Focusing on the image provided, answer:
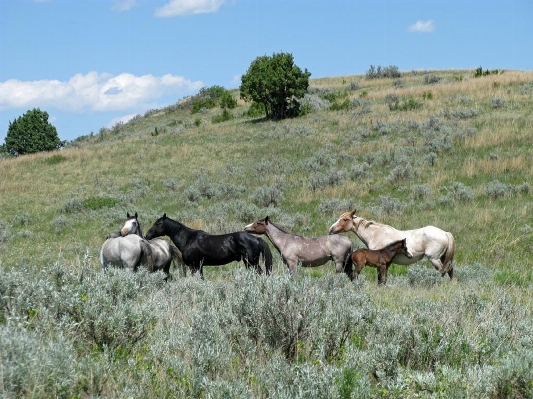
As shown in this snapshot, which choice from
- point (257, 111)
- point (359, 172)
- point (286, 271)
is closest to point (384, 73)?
point (257, 111)

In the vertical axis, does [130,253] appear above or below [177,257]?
above

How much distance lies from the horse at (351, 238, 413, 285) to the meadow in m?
0.39

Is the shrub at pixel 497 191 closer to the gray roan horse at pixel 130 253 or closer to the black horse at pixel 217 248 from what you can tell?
the black horse at pixel 217 248

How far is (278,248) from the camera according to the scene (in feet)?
41.0

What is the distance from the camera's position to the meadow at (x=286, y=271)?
4477mm

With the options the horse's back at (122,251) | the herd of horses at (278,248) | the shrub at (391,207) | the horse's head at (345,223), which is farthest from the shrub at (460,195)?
the horse's back at (122,251)

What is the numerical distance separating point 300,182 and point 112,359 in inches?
770

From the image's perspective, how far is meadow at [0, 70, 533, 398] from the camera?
4.48 m

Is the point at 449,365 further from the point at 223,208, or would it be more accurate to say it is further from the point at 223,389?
the point at 223,208

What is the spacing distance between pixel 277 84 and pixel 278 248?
85.6ft

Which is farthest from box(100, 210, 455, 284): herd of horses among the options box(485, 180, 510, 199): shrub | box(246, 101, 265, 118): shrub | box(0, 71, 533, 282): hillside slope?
box(246, 101, 265, 118): shrub

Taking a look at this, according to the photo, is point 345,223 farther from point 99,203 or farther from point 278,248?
point 99,203

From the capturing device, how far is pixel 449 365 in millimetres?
5195

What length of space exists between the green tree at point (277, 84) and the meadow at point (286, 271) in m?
1.46
